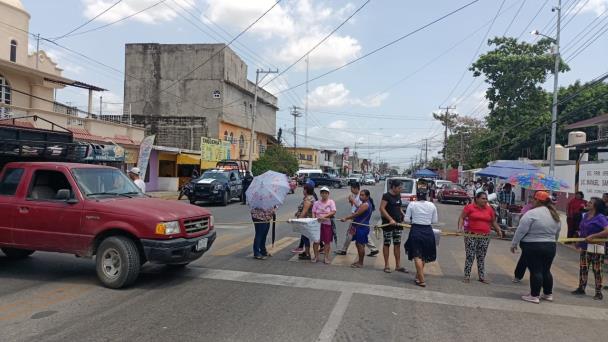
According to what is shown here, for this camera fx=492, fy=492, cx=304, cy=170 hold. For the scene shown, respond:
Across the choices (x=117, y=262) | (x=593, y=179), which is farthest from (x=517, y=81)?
(x=117, y=262)

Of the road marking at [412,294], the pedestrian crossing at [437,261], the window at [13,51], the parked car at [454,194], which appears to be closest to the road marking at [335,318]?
the road marking at [412,294]

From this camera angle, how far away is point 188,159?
125ft

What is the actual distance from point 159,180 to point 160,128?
1098cm

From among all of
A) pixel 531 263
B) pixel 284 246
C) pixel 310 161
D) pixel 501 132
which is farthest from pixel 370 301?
pixel 310 161

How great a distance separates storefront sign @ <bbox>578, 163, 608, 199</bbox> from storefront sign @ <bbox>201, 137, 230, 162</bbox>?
1083 inches

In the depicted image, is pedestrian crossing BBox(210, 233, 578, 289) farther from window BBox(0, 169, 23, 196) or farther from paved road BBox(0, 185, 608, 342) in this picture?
window BBox(0, 169, 23, 196)

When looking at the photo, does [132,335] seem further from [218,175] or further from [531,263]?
[218,175]

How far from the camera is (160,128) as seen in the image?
45312mm

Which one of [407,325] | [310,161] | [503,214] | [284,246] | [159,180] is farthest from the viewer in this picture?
[310,161]

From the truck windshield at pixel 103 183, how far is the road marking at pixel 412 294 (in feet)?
5.81

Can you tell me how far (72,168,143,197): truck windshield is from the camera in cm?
765

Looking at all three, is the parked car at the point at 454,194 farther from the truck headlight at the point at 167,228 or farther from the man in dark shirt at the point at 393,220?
the truck headlight at the point at 167,228

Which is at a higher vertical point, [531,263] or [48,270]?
[531,263]

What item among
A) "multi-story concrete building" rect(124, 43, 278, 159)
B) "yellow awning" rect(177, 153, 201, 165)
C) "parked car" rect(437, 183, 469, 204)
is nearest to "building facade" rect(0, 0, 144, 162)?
"yellow awning" rect(177, 153, 201, 165)
